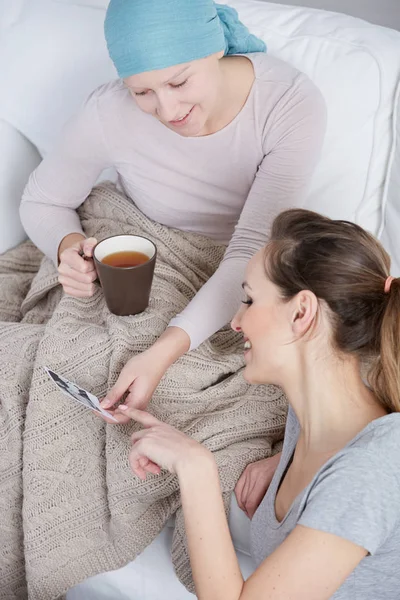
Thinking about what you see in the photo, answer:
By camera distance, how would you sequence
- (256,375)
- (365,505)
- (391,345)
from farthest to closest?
1. (256,375)
2. (391,345)
3. (365,505)

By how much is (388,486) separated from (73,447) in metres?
0.59

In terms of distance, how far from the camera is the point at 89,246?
1.34 meters

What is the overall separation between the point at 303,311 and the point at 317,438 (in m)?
0.19

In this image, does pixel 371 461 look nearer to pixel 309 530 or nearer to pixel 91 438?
pixel 309 530

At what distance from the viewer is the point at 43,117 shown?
1.83 meters

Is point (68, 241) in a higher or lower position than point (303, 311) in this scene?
lower

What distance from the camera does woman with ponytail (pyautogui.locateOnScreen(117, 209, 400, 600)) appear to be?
0.91 meters

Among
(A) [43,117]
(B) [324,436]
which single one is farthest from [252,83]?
(B) [324,436]

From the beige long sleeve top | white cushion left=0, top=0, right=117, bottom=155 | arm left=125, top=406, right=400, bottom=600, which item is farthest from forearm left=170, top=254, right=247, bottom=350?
white cushion left=0, top=0, right=117, bottom=155

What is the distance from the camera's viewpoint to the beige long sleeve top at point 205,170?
1.43 metres

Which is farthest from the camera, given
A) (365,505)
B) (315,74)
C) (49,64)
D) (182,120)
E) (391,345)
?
(49,64)

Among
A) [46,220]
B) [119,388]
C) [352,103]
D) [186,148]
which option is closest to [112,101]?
[186,148]

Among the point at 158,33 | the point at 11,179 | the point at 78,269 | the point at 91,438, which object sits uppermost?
the point at 158,33

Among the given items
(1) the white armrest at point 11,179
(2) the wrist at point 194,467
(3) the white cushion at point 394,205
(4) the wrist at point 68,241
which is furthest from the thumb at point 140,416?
(1) the white armrest at point 11,179
